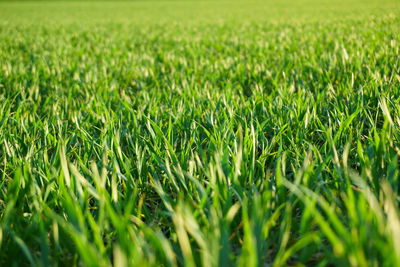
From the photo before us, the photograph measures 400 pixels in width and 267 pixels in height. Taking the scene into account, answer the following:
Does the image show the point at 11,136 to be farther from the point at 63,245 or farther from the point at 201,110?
the point at 201,110

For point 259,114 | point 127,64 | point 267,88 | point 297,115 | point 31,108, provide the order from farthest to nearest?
point 127,64 → point 267,88 → point 31,108 → point 259,114 → point 297,115

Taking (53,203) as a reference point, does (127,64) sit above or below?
above

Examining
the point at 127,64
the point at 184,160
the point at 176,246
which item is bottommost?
the point at 176,246

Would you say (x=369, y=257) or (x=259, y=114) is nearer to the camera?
(x=369, y=257)

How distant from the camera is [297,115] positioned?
4.66 feet

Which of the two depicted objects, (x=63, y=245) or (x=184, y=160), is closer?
(x=63, y=245)

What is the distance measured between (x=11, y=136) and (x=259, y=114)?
3.98ft

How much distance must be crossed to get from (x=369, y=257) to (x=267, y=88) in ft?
5.97

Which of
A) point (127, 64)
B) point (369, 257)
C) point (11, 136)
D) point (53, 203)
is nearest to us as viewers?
point (369, 257)

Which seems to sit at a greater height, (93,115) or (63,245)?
(93,115)

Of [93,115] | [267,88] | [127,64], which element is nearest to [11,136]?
→ [93,115]

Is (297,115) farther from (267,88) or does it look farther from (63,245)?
(63,245)

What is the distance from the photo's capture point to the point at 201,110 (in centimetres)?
156

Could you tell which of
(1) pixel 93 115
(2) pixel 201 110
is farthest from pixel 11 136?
(2) pixel 201 110
